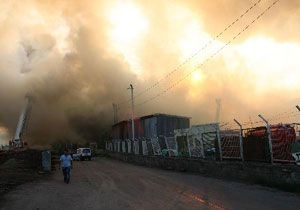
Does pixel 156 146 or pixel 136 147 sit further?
pixel 136 147

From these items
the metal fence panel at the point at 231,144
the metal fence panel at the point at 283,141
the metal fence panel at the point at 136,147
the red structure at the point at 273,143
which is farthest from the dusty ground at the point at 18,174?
the metal fence panel at the point at 283,141

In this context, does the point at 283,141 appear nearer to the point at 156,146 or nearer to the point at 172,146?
the point at 172,146

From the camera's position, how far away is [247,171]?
23.6 metres

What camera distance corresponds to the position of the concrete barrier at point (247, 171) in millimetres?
Result: 19625

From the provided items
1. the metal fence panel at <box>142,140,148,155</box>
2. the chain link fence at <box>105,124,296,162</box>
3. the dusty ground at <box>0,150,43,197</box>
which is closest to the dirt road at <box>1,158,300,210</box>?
the chain link fence at <box>105,124,296,162</box>

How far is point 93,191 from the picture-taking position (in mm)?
21000

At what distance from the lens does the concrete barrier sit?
64.4 feet

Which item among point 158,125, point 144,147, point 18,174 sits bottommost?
point 18,174

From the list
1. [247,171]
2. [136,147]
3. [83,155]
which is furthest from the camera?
[83,155]

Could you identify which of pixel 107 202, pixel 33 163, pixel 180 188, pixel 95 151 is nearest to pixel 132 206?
pixel 107 202

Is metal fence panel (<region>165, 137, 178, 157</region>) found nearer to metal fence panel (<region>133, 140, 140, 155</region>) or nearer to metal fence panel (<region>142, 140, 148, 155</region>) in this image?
metal fence panel (<region>142, 140, 148, 155</region>)

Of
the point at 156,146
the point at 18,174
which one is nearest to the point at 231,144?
the point at 18,174

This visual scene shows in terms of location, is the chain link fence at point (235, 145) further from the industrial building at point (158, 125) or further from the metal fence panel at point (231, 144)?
the industrial building at point (158, 125)

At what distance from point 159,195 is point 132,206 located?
2.91 meters
